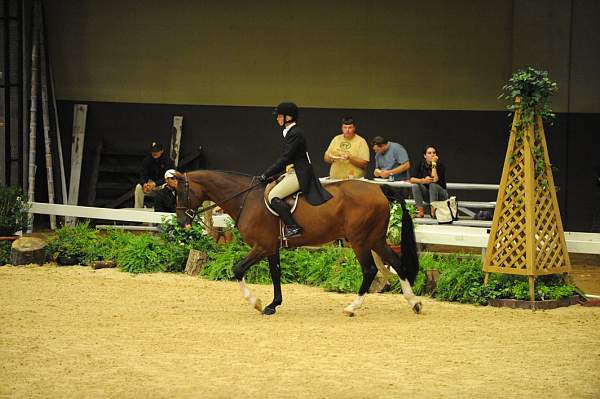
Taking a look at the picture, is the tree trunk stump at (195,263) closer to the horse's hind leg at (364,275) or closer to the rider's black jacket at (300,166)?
the rider's black jacket at (300,166)

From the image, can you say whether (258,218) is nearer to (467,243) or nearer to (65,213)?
(467,243)

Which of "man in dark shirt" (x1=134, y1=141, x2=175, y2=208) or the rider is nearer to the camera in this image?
the rider

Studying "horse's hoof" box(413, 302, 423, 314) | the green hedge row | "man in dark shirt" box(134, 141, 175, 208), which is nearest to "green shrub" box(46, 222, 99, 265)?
the green hedge row

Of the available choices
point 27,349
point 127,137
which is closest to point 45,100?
point 127,137

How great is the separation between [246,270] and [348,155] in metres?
3.91

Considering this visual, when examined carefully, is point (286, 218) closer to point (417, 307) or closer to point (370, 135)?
point (417, 307)

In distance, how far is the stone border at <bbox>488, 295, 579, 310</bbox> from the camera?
465 inches

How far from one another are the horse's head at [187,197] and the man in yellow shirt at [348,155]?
3.41 meters

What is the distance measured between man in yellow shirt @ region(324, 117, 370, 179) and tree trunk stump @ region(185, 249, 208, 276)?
2154 mm

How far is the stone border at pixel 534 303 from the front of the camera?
11.8 m

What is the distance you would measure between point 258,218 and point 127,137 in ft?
30.8

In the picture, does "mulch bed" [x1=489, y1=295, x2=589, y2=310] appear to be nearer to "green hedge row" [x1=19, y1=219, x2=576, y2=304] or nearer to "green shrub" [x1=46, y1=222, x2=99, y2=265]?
"green hedge row" [x1=19, y1=219, x2=576, y2=304]

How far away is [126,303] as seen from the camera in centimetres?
1231

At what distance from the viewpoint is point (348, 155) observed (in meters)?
15.0
